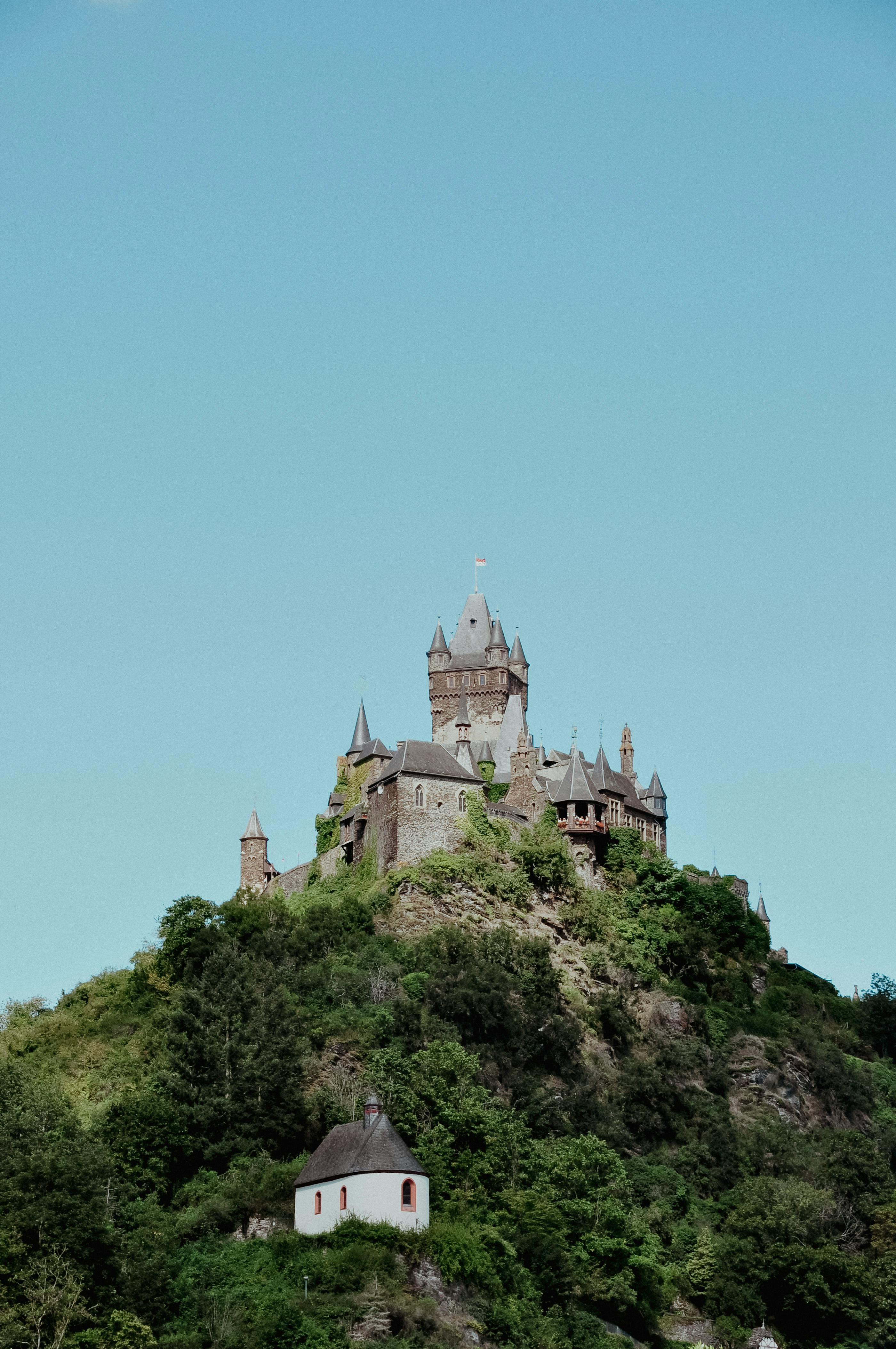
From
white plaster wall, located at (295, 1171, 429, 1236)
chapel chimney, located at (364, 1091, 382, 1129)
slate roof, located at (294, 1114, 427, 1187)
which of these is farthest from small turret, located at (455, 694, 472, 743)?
white plaster wall, located at (295, 1171, 429, 1236)

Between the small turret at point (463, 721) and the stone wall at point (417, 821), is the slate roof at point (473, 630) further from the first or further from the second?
the stone wall at point (417, 821)

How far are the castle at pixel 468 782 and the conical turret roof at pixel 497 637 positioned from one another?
0.08 meters

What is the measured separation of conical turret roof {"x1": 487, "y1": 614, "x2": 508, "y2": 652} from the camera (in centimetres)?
11388

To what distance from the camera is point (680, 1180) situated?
82.8 m

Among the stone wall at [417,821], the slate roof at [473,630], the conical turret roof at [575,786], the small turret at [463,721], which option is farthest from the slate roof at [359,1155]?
the slate roof at [473,630]

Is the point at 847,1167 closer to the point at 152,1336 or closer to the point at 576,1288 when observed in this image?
the point at 576,1288

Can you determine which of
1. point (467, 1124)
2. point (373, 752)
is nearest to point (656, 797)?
point (373, 752)

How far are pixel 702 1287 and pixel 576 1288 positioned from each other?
27.4ft

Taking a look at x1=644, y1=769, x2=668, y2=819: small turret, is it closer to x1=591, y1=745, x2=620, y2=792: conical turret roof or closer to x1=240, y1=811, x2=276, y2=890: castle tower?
x1=591, y1=745, x2=620, y2=792: conical turret roof

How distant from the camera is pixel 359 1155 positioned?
221ft

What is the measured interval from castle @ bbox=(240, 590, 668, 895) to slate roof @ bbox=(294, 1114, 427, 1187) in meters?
23.4

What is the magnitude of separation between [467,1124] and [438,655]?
45.2 m

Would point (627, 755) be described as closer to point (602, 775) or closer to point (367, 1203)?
point (602, 775)

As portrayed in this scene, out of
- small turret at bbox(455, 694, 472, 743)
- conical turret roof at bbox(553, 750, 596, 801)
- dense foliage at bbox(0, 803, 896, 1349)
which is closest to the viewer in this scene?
dense foliage at bbox(0, 803, 896, 1349)
